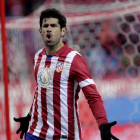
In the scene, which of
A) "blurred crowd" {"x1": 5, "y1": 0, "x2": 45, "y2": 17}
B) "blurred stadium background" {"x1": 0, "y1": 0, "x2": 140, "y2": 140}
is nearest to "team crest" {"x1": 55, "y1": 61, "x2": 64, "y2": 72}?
"blurred stadium background" {"x1": 0, "y1": 0, "x2": 140, "y2": 140}

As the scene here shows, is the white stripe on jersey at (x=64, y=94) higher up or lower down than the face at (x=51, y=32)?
lower down

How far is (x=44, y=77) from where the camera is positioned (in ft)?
7.36

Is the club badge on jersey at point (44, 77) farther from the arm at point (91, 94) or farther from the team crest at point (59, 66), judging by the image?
the arm at point (91, 94)

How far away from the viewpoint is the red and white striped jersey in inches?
85.9

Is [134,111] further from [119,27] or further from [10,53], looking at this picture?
[10,53]

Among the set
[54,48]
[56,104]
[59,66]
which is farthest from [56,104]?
[54,48]

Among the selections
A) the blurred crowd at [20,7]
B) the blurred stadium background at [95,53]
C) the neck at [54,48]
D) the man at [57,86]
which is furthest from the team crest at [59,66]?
the blurred crowd at [20,7]

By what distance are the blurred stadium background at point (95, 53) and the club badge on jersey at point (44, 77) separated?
1804mm

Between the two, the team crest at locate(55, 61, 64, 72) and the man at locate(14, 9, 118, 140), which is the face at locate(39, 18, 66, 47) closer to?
the man at locate(14, 9, 118, 140)

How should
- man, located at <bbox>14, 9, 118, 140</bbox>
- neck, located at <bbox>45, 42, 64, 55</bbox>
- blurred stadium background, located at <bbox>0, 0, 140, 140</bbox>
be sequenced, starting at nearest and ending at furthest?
man, located at <bbox>14, 9, 118, 140</bbox>, neck, located at <bbox>45, 42, 64, 55</bbox>, blurred stadium background, located at <bbox>0, 0, 140, 140</bbox>

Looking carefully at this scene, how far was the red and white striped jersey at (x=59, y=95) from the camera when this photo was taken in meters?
2.18

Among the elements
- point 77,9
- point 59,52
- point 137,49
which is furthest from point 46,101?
point 137,49

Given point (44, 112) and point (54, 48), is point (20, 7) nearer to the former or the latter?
point (54, 48)

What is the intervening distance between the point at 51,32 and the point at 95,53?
6.27 ft
